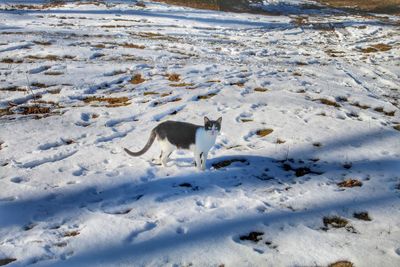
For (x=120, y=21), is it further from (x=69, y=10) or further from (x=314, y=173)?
(x=314, y=173)

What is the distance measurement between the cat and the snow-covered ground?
416 millimetres

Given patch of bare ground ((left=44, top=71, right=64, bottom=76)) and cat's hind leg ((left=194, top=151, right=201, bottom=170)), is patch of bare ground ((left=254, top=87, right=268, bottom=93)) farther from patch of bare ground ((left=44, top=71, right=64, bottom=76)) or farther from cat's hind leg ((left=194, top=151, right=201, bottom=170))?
patch of bare ground ((left=44, top=71, right=64, bottom=76))

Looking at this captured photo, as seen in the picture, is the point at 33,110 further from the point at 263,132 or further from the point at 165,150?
the point at 263,132

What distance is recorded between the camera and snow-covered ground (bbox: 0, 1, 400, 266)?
562cm

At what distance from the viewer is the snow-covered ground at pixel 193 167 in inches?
221

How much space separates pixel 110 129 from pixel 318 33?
24.8 meters

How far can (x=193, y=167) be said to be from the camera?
8.23m

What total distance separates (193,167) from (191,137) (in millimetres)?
783

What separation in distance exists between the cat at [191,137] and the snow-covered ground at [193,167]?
416mm

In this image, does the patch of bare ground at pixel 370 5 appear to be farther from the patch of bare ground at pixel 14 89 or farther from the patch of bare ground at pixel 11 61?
the patch of bare ground at pixel 14 89

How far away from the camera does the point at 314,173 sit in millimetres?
7914

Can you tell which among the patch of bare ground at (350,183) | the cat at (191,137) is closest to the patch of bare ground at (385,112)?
the patch of bare ground at (350,183)

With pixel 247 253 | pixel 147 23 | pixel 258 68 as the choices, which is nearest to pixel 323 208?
pixel 247 253

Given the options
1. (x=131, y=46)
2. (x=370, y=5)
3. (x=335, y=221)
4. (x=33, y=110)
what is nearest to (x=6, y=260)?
(x=335, y=221)
